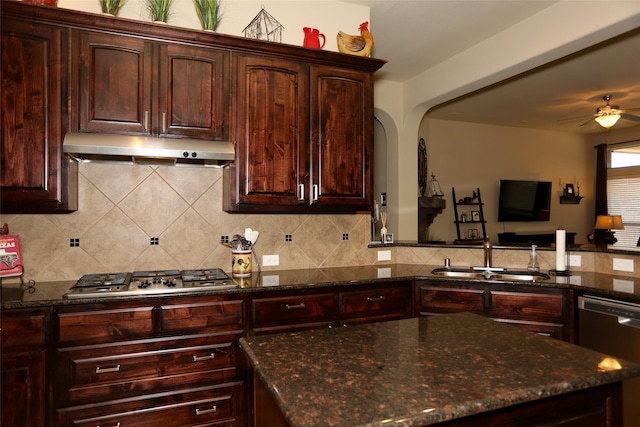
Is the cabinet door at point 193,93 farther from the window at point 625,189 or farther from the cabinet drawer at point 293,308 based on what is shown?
the window at point 625,189

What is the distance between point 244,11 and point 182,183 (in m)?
1.35

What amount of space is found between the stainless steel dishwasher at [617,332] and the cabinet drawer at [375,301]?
106 centimetres

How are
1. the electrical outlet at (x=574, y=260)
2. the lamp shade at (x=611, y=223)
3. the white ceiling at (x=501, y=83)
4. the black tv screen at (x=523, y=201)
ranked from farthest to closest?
the black tv screen at (x=523, y=201)
the lamp shade at (x=611, y=223)
the white ceiling at (x=501, y=83)
the electrical outlet at (x=574, y=260)

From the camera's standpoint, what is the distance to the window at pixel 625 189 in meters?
7.72

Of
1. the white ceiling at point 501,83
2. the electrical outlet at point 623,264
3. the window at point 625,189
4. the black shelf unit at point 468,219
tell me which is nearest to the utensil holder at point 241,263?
the white ceiling at point 501,83

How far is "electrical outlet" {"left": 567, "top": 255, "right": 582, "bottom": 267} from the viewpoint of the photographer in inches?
119

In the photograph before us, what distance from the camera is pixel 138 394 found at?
218 centimetres

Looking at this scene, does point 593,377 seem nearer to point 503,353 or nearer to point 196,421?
point 503,353

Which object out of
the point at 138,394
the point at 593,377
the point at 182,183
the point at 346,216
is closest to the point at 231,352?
the point at 138,394

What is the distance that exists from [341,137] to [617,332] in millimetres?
2065

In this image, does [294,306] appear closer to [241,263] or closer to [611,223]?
[241,263]

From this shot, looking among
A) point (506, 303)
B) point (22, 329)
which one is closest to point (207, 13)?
point (22, 329)

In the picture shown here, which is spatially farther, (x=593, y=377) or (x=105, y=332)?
Answer: (x=105, y=332)

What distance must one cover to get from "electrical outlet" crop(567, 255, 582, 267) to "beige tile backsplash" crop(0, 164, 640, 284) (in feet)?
0.11
